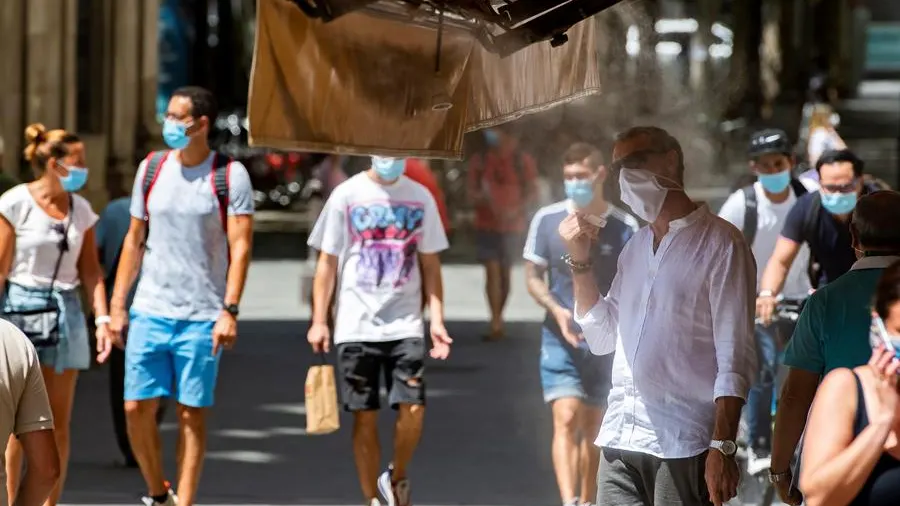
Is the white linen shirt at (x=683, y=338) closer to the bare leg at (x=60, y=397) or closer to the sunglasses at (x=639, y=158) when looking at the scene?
the sunglasses at (x=639, y=158)

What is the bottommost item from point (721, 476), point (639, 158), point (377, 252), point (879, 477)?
point (721, 476)

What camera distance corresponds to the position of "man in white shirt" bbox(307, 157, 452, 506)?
8703mm

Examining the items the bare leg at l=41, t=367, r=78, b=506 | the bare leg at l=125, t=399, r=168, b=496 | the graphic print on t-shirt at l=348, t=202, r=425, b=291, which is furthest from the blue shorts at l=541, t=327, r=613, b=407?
the bare leg at l=41, t=367, r=78, b=506

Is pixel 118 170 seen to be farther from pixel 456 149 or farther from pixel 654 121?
pixel 654 121

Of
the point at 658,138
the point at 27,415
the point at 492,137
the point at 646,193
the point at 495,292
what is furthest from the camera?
the point at 492,137

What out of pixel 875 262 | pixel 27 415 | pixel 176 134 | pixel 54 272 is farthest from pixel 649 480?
pixel 54 272

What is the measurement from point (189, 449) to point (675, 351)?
10.4ft

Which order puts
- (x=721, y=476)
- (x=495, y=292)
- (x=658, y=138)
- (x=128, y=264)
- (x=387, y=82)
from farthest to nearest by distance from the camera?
(x=495, y=292) → (x=128, y=264) → (x=658, y=138) → (x=721, y=476) → (x=387, y=82)

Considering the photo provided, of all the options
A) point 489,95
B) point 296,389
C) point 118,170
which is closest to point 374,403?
Result: point 489,95

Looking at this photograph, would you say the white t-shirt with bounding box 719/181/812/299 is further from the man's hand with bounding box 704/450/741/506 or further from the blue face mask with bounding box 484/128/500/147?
the blue face mask with bounding box 484/128/500/147

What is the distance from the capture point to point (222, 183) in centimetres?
A: 847

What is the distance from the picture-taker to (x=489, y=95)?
616cm

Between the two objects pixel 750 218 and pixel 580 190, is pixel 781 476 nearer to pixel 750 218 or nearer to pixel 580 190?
pixel 580 190

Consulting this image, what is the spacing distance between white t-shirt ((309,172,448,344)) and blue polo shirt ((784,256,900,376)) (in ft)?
11.6
